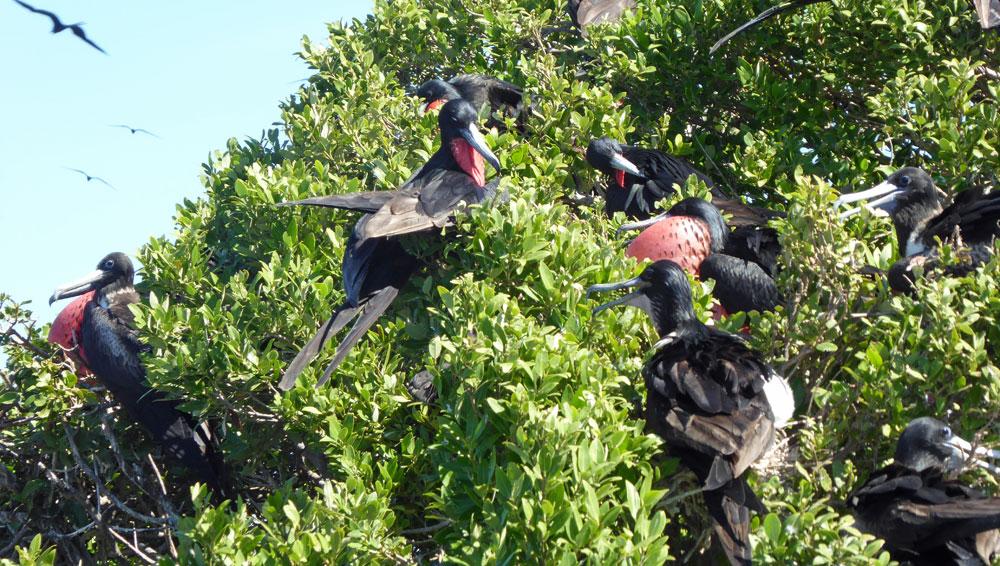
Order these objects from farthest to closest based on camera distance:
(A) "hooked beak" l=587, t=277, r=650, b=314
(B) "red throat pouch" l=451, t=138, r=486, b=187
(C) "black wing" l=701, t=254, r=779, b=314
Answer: (B) "red throat pouch" l=451, t=138, r=486, b=187 → (C) "black wing" l=701, t=254, r=779, b=314 → (A) "hooked beak" l=587, t=277, r=650, b=314

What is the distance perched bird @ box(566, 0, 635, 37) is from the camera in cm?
563

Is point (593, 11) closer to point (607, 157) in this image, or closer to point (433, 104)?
point (433, 104)

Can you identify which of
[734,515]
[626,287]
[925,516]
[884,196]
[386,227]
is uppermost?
[386,227]

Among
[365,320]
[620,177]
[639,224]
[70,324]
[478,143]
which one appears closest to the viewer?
[365,320]

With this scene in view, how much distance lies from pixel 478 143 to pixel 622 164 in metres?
0.69

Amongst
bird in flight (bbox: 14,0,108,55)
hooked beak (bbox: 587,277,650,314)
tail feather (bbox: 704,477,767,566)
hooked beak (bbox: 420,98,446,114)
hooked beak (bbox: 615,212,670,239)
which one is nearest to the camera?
bird in flight (bbox: 14,0,108,55)

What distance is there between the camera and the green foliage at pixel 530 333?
8.69 ft

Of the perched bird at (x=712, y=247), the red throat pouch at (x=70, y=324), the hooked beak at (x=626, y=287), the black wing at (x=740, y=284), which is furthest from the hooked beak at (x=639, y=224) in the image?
the red throat pouch at (x=70, y=324)

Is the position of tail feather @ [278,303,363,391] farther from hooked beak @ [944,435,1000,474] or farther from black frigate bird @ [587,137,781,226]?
hooked beak @ [944,435,1000,474]

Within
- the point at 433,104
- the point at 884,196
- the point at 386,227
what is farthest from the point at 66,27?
the point at 433,104

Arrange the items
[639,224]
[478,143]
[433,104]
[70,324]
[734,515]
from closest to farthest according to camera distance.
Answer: [734,515], [639,224], [478,143], [70,324], [433,104]

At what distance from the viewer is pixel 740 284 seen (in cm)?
388

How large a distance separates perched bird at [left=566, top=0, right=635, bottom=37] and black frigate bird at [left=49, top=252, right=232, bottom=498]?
2.62 metres

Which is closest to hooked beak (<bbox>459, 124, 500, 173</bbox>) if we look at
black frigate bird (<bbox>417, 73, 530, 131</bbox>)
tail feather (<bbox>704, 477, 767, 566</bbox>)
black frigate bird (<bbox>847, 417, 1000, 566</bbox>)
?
black frigate bird (<bbox>417, 73, 530, 131</bbox>)
